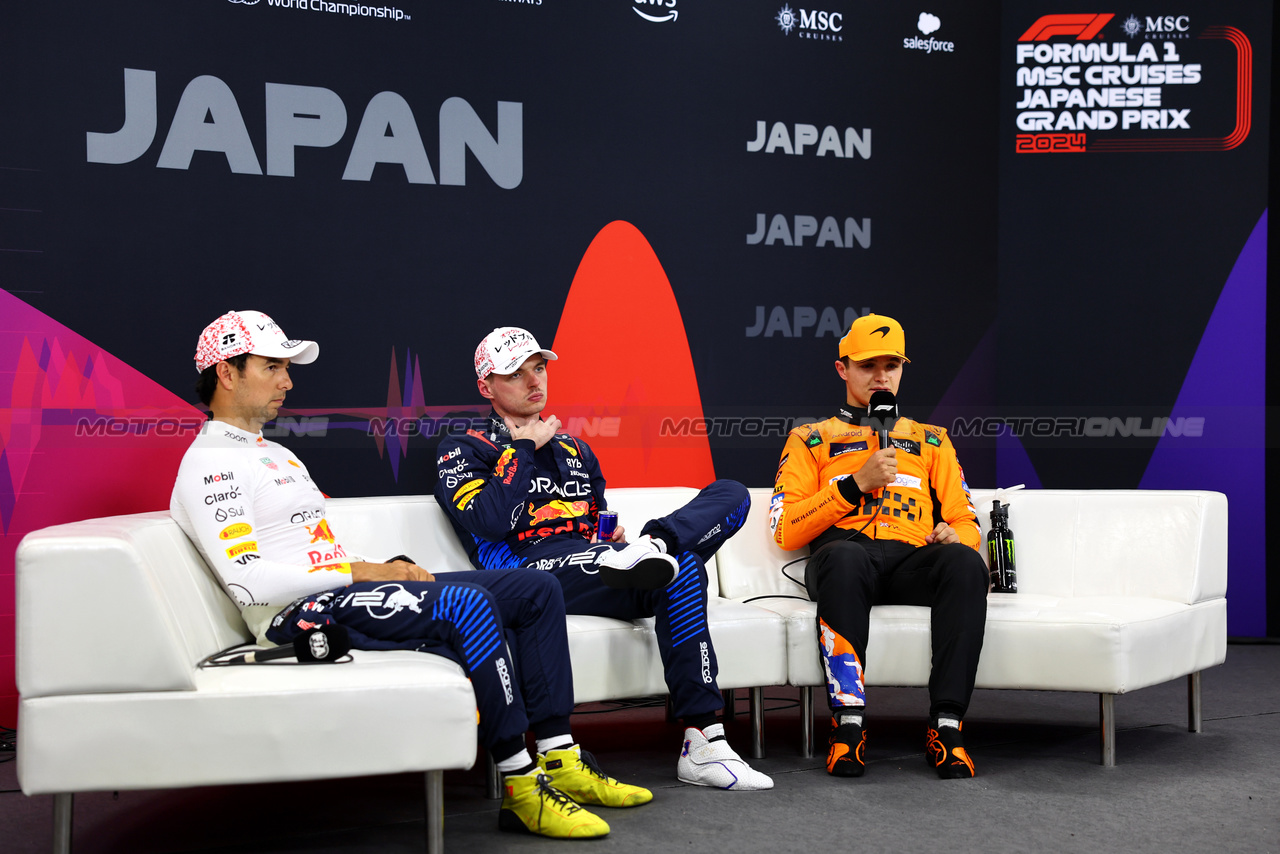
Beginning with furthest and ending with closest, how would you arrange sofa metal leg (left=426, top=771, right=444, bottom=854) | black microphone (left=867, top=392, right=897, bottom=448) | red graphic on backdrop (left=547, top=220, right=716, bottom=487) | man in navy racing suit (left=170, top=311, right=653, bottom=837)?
red graphic on backdrop (left=547, top=220, right=716, bottom=487) → black microphone (left=867, top=392, right=897, bottom=448) → man in navy racing suit (left=170, top=311, right=653, bottom=837) → sofa metal leg (left=426, top=771, right=444, bottom=854)

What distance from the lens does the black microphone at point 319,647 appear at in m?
2.33

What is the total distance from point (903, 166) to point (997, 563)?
6.35 feet

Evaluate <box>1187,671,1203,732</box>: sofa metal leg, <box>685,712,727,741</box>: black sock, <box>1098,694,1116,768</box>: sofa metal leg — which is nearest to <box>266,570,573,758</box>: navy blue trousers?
<box>685,712,727,741</box>: black sock

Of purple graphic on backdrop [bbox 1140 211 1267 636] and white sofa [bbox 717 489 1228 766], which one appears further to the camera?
purple graphic on backdrop [bbox 1140 211 1267 636]

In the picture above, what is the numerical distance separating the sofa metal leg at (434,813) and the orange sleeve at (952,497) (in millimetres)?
1832

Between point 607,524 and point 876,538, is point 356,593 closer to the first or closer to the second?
point 607,524

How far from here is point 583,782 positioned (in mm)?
2662

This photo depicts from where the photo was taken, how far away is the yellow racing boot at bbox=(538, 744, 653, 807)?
2.65 m

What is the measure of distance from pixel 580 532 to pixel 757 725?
762 mm

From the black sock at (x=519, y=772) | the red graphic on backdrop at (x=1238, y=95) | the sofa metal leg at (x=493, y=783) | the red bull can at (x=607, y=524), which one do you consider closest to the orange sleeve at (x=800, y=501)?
the red bull can at (x=607, y=524)

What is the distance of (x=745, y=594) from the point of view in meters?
3.61

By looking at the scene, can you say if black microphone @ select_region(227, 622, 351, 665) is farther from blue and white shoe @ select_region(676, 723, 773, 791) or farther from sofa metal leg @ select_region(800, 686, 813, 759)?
sofa metal leg @ select_region(800, 686, 813, 759)

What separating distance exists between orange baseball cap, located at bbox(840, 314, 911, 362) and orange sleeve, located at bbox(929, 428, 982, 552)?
340mm

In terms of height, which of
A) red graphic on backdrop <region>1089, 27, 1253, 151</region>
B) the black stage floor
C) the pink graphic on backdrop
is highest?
red graphic on backdrop <region>1089, 27, 1253, 151</region>
